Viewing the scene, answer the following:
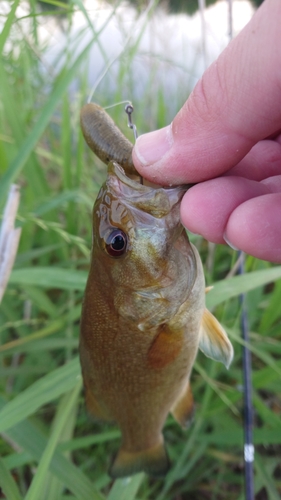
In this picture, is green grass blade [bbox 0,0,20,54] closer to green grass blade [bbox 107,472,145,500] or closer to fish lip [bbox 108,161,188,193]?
fish lip [bbox 108,161,188,193]

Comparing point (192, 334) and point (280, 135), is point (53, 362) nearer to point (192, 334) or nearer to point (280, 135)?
point (192, 334)

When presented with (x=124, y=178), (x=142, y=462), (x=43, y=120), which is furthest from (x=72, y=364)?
(x=43, y=120)

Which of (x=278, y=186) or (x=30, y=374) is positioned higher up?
(x=278, y=186)

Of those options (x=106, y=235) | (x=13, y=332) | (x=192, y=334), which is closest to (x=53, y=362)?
(x=13, y=332)

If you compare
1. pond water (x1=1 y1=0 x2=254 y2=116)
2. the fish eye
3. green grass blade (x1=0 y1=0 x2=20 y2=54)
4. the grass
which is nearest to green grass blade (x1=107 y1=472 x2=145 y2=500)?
the grass

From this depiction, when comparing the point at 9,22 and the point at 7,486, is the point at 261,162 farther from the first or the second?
the point at 7,486
